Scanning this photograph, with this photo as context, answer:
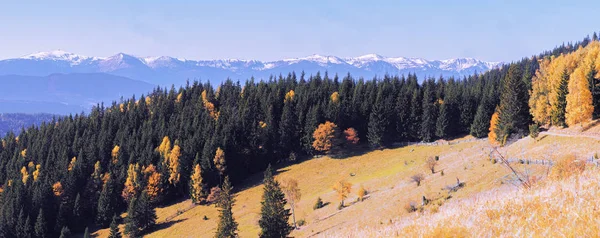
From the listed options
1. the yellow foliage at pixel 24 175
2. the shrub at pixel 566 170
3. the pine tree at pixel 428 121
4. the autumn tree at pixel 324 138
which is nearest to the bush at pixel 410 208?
the shrub at pixel 566 170

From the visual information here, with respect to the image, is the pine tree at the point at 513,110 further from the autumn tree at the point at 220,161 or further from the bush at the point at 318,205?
the autumn tree at the point at 220,161

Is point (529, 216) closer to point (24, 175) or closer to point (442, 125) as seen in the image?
point (442, 125)

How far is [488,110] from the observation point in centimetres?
9244

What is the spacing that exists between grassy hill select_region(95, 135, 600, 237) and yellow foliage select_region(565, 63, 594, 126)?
5854 millimetres

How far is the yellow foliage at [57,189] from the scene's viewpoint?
95.2 meters

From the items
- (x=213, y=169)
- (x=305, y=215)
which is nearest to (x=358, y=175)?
(x=305, y=215)

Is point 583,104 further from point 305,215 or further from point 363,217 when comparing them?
point 305,215

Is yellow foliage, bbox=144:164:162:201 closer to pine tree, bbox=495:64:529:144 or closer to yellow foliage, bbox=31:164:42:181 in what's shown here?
yellow foliage, bbox=31:164:42:181

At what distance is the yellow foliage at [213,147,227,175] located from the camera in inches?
3661

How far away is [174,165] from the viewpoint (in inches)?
3743

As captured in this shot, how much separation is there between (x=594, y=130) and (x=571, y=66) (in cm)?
2469

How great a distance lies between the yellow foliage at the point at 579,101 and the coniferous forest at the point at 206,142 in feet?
31.1

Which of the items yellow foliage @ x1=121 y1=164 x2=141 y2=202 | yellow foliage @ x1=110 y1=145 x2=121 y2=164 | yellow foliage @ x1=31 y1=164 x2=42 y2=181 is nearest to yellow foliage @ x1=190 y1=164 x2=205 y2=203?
yellow foliage @ x1=121 y1=164 x2=141 y2=202

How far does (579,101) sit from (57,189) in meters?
114
